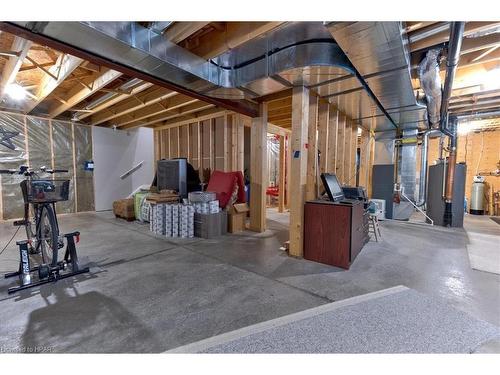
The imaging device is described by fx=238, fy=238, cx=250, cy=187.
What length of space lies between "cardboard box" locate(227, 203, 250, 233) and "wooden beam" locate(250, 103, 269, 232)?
242 mm

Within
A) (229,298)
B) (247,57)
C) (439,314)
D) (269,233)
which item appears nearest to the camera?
(439,314)

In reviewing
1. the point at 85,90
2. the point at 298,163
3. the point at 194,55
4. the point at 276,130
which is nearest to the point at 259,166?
the point at 298,163

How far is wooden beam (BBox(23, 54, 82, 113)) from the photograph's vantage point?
313cm

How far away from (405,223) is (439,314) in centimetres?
458

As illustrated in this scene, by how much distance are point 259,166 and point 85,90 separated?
3466 millimetres

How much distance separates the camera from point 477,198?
714 cm

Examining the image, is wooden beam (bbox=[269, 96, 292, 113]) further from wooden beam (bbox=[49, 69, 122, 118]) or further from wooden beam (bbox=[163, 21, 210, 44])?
wooden beam (bbox=[49, 69, 122, 118])

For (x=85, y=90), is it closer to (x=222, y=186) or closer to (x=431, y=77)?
(x=222, y=186)

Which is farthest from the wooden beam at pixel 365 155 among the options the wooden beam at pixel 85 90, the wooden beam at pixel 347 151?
the wooden beam at pixel 85 90
